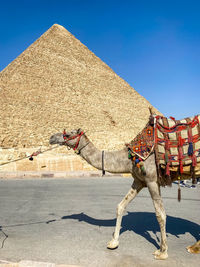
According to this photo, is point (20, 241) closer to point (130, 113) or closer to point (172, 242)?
point (172, 242)

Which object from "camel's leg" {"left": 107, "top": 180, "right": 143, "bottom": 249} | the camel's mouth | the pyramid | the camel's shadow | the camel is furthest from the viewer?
the pyramid

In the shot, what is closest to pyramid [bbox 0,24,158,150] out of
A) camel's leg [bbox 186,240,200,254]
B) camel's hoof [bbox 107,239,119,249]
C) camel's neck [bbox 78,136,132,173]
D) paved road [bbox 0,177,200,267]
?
paved road [bbox 0,177,200,267]

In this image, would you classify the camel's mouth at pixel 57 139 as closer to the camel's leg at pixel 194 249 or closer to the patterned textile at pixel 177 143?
the patterned textile at pixel 177 143

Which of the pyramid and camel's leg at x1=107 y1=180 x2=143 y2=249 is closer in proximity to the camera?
camel's leg at x1=107 y1=180 x2=143 y2=249

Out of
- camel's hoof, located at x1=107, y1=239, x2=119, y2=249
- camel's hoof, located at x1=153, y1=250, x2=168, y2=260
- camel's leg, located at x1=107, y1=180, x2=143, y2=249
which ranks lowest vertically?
camel's hoof, located at x1=153, y1=250, x2=168, y2=260

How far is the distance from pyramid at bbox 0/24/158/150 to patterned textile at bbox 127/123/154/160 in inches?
1751

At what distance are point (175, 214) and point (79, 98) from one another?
280 ft

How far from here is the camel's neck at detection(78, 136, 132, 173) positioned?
4.32 meters

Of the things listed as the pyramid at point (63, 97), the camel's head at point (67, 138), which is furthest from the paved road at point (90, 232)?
the pyramid at point (63, 97)

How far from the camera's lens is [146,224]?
18.1 ft

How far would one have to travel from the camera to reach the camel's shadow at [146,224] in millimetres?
4949

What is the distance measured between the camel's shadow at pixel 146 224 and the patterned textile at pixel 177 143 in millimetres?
1354

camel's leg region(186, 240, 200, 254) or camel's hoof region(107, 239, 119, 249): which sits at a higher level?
camel's hoof region(107, 239, 119, 249)

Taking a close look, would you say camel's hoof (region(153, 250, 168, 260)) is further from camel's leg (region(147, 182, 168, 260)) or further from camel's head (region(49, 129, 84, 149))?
camel's head (region(49, 129, 84, 149))
